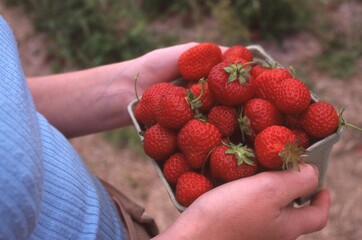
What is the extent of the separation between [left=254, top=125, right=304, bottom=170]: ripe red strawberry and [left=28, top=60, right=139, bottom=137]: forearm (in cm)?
44

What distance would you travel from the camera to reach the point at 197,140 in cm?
87

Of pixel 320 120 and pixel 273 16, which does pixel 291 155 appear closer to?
pixel 320 120

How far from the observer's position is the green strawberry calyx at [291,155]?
0.81 meters

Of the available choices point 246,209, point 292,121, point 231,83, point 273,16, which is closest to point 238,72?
point 231,83

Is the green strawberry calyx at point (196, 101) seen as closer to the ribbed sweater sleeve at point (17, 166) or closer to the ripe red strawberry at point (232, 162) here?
the ripe red strawberry at point (232, 162)

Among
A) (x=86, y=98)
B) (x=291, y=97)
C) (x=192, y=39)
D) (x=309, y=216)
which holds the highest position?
(x=291, y=97)

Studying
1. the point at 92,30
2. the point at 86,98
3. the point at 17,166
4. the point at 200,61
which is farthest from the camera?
the point at 92,30

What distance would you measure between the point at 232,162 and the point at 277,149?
0.08 metres

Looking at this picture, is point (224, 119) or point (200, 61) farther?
point (200, 61)

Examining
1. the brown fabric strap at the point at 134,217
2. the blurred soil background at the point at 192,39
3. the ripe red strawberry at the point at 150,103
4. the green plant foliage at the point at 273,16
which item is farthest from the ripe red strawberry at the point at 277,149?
the green plant foliage at the point at 273,16

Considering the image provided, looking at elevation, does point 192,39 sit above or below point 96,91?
below

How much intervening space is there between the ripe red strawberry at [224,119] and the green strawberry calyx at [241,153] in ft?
0.12

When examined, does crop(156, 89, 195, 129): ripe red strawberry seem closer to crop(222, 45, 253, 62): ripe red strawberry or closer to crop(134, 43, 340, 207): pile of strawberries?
crop(134, 43, 340, 207): pile of strawberries

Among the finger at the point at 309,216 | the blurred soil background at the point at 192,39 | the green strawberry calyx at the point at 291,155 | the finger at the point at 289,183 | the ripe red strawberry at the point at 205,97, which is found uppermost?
the ripe red strawberry at the point at 205,97
